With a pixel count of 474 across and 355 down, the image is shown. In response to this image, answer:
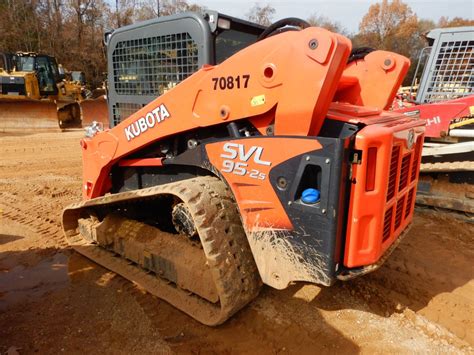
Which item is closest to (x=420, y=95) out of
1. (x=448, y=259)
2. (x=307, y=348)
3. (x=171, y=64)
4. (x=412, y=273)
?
(x=448, y=259)

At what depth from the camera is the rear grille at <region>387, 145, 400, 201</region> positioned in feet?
7.33

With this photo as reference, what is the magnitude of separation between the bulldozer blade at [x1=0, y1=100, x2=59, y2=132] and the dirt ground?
891 centimetres

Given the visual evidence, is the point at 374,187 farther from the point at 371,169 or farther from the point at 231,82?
the point at 231,82

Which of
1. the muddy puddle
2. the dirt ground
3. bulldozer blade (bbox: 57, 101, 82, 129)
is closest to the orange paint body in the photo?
the dirt ground

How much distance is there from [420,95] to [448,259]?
3019mm

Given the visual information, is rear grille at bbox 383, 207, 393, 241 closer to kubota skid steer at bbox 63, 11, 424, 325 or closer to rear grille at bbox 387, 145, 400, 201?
kubota skid steer at bbox 63, 11, 424, 325

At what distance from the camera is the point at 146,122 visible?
2729mm

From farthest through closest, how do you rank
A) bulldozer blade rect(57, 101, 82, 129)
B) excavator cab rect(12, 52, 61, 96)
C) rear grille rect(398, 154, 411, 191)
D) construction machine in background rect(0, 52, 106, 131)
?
excavator cab rect(12, 52, 61, 96) → bulldozer blade rect(57, 101, 82, 129) → construction machine in background rect(0, 52, 106, 131) → rear grille rect(398, 154, 411, 191)

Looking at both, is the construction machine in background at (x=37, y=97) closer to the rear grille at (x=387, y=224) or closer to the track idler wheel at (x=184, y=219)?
the track idler wheel at (x=184, y=219)

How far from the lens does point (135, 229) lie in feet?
10.8

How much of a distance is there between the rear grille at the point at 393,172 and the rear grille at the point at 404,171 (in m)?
0.19

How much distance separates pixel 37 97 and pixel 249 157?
14962 millimetres

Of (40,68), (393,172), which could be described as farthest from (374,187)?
(40,68)

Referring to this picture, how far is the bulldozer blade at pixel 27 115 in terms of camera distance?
1145 centimetres
